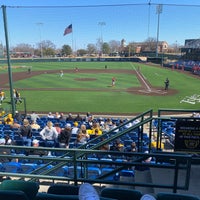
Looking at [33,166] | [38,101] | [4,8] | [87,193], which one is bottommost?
[38,101]

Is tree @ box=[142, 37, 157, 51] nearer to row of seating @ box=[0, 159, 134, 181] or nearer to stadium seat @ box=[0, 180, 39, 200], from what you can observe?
row of seating @ box=[0, 159, 134, 181]

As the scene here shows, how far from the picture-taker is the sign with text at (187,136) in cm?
545

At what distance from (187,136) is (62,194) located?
10.2 feet

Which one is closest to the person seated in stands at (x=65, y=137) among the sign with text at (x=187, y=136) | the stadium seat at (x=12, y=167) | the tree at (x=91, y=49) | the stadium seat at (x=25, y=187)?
the stadium seat at (x=12, y=167)

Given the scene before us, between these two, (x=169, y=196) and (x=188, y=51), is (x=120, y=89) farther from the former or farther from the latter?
(x=188, y=51)

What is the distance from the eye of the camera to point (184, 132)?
5.51 metres

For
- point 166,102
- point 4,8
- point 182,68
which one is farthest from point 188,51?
point 4,8

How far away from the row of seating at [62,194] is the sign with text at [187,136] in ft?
6.10

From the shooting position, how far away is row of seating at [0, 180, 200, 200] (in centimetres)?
355

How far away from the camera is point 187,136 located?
5.50 metres

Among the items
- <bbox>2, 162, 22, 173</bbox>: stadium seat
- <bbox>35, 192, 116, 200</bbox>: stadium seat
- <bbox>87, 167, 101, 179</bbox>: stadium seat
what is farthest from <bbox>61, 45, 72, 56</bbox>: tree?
<bbox>35, 192, 116, 200</bbox>: stadium seat

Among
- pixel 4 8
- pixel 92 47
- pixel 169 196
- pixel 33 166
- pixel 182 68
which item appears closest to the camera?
pixel 169 196

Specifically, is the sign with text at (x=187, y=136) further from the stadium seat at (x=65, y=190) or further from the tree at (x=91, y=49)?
the tree at (x=91, y=49)

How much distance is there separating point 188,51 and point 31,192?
237 feet
